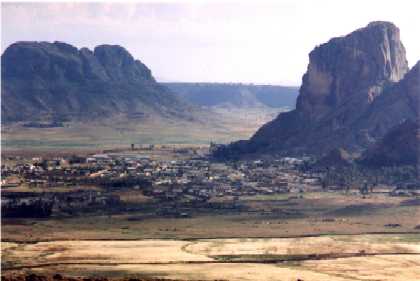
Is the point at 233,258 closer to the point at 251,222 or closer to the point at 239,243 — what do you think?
the point at 239,243

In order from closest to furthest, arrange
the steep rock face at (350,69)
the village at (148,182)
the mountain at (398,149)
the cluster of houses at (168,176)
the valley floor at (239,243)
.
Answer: the valley floor at (239,243), the village at (148,182), the cluster of houses at (168,176), the mountain at (398,149), the steep rock face at (350,69)

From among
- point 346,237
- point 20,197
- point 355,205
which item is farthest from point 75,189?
point 346,237

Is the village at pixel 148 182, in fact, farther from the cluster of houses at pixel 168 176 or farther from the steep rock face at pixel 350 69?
the steep rock face at pixel 350 69

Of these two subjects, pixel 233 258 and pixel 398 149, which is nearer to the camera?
pixel 233 258

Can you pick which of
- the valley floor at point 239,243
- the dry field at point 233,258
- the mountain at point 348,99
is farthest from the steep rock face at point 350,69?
the dry field at point 233,258

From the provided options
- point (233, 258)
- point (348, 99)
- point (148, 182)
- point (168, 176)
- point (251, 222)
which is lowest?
point (233, 258)

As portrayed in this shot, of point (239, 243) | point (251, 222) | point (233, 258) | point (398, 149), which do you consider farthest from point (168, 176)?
point (233, 258)

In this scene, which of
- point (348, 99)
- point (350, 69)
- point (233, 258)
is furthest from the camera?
point (350, 69)
